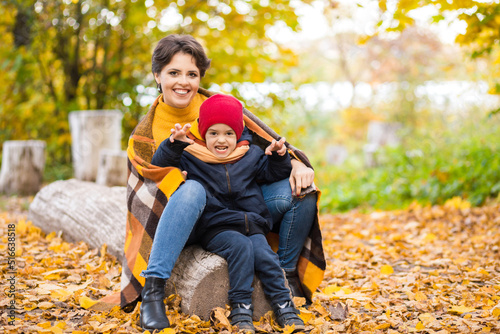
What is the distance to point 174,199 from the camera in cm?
236

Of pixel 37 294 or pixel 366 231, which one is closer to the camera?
pixel 37 294

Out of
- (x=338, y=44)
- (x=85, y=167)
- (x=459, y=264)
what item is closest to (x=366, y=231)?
(x=459, y=264)

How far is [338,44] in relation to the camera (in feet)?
51.1

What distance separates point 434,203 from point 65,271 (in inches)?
182

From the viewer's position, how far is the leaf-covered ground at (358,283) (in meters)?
2.36

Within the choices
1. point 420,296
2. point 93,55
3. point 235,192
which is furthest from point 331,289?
point 93,55

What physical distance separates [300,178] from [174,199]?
73 cm

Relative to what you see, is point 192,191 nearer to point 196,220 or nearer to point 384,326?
point 196,220

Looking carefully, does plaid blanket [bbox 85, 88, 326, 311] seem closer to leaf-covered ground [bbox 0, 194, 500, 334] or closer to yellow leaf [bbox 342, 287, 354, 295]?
leaf-covered ground [bbox 0, 194, 500, 334]

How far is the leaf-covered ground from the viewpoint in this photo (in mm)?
2363

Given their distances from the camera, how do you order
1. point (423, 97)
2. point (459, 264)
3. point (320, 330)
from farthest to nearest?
point (423, 97) < point (459, 264) < point (320, 330)

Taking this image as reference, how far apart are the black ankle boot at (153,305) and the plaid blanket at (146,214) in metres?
0.20

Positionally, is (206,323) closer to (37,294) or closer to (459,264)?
(37,294)

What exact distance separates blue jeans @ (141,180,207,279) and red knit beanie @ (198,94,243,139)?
15.2 inches
